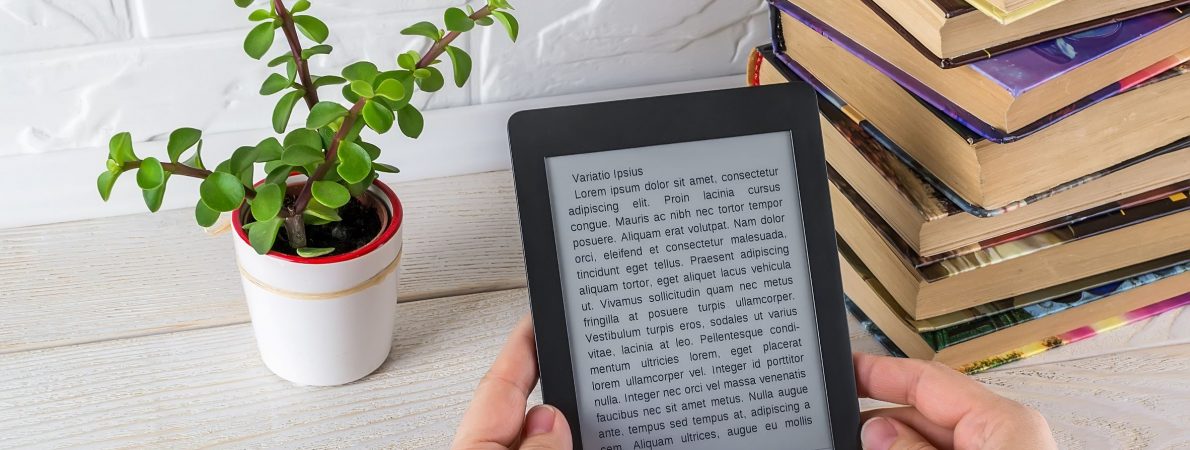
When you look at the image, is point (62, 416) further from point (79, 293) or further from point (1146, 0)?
point (1146, 0)

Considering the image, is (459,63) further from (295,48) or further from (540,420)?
(540,420)

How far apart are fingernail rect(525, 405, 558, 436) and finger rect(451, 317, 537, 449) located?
15 mm

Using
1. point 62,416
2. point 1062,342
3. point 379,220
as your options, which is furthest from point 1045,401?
point 62,416

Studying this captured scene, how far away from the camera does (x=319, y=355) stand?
0.65 metres

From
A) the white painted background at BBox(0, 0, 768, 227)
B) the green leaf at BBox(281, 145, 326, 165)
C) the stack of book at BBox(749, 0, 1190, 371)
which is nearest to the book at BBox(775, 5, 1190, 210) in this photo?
the stack of book at BBox(749, 0, 1190, 371)

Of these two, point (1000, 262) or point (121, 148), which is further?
point (1000, 262)

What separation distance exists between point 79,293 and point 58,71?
0.16 meters

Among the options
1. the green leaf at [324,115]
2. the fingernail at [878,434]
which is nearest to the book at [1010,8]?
the fingernail at [878,434]

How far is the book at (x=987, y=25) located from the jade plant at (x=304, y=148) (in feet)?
0.73

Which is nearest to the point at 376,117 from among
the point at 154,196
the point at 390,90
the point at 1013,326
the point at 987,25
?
the point at 390,90

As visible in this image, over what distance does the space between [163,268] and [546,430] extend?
366 mm

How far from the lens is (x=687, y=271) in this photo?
59 centimetres

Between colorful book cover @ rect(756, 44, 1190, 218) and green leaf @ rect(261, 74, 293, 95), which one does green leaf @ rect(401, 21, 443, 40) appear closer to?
green leaf @ rect(261, 74, 293, 95)

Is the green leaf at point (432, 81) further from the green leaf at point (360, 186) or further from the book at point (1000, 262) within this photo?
the book at point (1000, 262)
